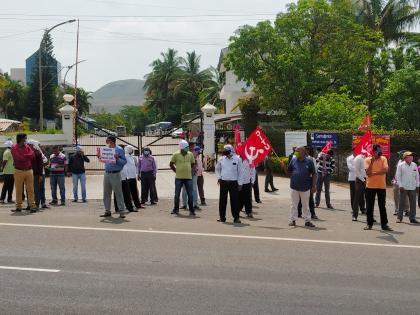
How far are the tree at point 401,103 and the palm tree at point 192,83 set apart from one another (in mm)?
43374

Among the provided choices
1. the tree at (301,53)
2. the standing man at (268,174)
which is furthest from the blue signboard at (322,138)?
the tree at (301,53)

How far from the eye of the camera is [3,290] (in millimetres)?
6176

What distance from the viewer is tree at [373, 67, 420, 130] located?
26.4 meters

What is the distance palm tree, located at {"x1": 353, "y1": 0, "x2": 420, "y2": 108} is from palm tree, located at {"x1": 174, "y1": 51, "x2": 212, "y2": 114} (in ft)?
117

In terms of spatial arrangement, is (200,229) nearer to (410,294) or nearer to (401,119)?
(410,294)

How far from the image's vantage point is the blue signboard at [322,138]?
21766 mm

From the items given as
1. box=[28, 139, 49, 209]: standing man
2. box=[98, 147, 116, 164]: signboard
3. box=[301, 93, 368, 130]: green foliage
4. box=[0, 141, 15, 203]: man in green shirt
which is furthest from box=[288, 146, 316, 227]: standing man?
box=[301, 93, 368, 130]: green foliage

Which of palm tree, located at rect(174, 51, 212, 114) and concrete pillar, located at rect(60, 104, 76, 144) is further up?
palm tree, located at rect(174, 51, 212, 114)

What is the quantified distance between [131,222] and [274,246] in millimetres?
3537

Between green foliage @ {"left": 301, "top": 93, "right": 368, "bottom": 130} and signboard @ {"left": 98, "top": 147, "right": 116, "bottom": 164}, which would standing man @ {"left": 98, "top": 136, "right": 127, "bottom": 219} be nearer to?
signboard @ {"left": 98, "top": 147, "right": 116, "bottom": 164}

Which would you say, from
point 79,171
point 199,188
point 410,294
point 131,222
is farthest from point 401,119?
point 410,294

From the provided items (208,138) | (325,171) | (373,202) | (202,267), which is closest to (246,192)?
(325,171)

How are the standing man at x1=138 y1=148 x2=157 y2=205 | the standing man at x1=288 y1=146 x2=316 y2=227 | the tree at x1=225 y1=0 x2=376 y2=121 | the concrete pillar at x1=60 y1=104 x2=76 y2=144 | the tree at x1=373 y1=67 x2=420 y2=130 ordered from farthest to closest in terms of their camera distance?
the tree at x1=225 y1=0 x2=376 y2=121, the tree at x1=373 y1=67 x2=420 y2=130, the concrete pillar at x1=60 y1=104 x2=76 y2=144, the standing man at x1=138 y1=148 x2=157 y2=205, the standing man at x1=288 y1=146 x2=316 y2=227

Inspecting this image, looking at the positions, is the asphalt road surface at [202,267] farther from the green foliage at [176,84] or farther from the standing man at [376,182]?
the green foliage at [176,84]
